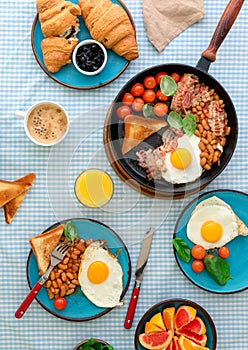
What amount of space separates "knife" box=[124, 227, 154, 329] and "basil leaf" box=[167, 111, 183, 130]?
361 mm

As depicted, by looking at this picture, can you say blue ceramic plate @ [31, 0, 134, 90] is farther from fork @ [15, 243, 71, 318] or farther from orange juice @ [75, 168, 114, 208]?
fork @ [15, 243, 71, 318]

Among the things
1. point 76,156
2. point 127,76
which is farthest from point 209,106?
point 76,156

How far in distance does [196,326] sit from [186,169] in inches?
20.8

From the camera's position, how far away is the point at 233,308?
6.72 feet

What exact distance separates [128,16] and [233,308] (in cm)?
107

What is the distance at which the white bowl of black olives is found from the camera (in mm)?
1965

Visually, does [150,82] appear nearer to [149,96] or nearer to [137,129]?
[149,96]

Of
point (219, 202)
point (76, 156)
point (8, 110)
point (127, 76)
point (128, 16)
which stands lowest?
point (219, 202)

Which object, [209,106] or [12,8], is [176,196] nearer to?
[209,106]

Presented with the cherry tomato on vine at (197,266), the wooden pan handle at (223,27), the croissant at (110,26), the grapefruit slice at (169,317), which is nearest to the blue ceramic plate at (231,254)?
the cherry tomato on vine at (197,266)

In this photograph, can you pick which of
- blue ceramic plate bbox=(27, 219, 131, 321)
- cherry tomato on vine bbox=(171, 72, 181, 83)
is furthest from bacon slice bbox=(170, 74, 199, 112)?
blue ceramic plate bbox=(27, 219, 131, 321)

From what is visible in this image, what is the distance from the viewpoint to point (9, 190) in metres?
1.96

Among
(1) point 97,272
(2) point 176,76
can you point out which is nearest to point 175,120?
(2) point 176,76

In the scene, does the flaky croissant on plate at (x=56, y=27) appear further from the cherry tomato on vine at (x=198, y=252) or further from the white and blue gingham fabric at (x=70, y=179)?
the cherry tomato on vine at (x=198, y=252)
